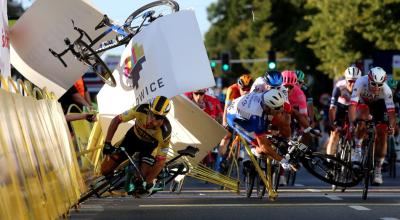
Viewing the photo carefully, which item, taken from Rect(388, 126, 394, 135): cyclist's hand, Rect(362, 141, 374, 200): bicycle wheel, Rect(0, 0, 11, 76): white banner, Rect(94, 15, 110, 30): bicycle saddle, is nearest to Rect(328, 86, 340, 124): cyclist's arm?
Rect(388, 126, 394, 135): cyclist's hand

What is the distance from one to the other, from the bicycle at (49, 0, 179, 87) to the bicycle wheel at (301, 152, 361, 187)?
3.21 m

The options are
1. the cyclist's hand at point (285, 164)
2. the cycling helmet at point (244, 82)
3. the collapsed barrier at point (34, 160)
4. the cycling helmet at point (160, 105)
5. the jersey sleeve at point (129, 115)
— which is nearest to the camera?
the collapsed barrier at point (34, 160)

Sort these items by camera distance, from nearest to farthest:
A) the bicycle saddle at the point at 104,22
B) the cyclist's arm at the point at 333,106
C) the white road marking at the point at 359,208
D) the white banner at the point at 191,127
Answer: the white road marking at the point at 359,208 → the white banner at the point at 191,127 → the bicycle saddle at the point at 104,22 → the cyclist's arm at the point at 333,106

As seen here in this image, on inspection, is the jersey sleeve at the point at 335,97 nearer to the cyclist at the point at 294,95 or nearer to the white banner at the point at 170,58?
the cyclist at the point at 294,95

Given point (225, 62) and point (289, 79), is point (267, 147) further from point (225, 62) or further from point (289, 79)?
point (225, 62)

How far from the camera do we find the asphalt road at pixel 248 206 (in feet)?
43.9

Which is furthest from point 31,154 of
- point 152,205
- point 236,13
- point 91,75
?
point 236,13

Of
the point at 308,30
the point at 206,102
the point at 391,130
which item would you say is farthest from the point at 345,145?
the point at 308,30

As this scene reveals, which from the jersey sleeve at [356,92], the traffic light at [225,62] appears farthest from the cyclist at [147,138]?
the traffic light at [225,62]

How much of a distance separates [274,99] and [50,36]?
4712mm

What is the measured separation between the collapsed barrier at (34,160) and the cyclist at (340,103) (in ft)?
18.0

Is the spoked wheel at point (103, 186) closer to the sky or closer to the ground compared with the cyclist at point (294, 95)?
closer to the ground

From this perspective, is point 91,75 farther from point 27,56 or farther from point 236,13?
point 236,13

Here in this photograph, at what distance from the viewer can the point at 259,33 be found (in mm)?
113875
